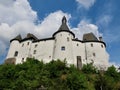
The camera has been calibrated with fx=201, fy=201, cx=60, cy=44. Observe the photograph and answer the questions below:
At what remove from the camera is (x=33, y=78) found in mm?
37969

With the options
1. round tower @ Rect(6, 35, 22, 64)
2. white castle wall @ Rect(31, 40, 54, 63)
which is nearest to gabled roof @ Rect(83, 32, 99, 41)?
white castle wall @ Rect(31, 40, 54, 63)

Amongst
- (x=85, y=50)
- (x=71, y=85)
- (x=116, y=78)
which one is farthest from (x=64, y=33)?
(x=71, y=85)

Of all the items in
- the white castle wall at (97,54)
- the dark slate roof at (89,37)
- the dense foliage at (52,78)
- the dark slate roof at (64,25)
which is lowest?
the dense foliage at (52,78)

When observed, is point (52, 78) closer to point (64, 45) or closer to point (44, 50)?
point (64, 45)

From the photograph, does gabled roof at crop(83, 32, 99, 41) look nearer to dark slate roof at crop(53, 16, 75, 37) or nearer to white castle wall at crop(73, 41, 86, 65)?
white castle wall at crop(73, 41, 86, 65)

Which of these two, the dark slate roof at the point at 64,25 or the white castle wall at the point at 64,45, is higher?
the dark slate roof at the point at 64,25

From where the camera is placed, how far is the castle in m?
53.6

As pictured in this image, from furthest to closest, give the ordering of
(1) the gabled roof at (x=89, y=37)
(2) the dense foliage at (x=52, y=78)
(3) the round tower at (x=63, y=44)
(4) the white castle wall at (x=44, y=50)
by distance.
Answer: (1) the gabled roof at (x=89, y=37)
(4) the white castle wall at (x=44, y=50)
(3) the round tower at (x=63, y=44)
(2) the dense foliage at (x=52, y=78)

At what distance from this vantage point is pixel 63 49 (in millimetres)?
53719

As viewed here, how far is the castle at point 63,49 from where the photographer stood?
53.6 metres

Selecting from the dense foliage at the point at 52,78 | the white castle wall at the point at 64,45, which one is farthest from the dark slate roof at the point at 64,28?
the dense foliage at the point at 52,78

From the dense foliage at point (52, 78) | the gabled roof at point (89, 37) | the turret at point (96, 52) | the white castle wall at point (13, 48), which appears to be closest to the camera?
the dense foliage at point (52, 78)

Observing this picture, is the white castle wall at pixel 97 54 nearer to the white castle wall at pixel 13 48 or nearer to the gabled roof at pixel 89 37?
the gabled roof at pixel 89 37

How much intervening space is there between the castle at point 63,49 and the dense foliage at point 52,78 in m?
8.47
